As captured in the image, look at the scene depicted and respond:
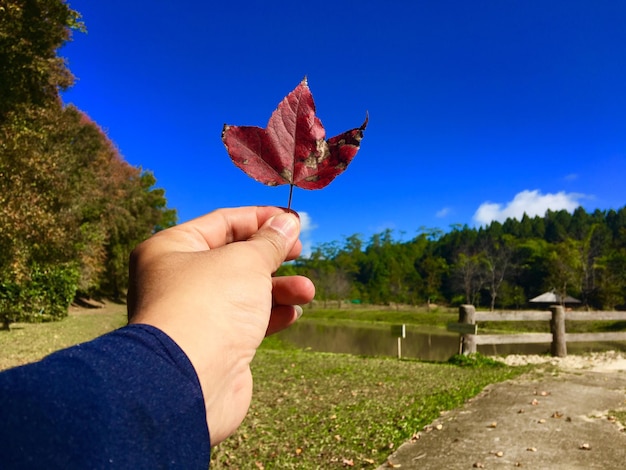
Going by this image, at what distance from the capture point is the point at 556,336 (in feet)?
33.1

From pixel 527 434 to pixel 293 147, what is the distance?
16.7 ft

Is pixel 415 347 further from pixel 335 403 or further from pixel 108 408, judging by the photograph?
pixel 108 408

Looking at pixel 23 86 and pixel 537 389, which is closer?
pixel 537 389

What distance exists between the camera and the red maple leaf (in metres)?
1.20

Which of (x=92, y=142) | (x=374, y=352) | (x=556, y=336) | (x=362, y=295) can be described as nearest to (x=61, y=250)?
(x=374, y=352)

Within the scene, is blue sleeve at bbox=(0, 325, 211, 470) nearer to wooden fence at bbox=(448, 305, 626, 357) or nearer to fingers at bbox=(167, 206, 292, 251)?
fingers at bbox=(167, 206, 292, 251)

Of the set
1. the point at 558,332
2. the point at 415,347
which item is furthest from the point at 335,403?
the point at 415,347

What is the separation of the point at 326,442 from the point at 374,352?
990 centimetres

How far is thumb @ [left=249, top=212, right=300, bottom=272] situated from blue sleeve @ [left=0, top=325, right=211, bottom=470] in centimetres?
47

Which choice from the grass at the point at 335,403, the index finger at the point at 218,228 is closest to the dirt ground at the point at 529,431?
the grass at the point at 335,403

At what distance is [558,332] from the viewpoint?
1001 cm

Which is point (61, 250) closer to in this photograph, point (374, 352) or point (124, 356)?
point (374, 352)

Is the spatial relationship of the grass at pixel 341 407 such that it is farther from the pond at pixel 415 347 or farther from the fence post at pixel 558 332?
the pond at pixel 415 347

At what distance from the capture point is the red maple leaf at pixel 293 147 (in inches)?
47.2
